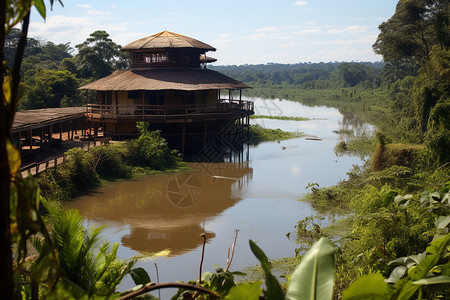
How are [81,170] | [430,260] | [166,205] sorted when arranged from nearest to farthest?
[430,260]
[166,205]
[81,170]

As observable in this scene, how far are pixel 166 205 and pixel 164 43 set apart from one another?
14.1 m

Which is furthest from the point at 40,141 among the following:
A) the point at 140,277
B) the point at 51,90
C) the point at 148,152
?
the point at 140,277

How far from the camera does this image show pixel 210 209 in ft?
59.1

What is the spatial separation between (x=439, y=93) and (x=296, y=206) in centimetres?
753

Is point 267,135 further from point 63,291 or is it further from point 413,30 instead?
point 63,291

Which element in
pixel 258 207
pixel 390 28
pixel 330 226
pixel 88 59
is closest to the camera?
pixel 330 226

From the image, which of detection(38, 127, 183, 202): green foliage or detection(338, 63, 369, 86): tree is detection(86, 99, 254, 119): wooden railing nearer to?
detection(38, 127, 183, 202): green foliage

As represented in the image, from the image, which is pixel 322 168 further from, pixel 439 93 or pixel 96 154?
pixel 96 154

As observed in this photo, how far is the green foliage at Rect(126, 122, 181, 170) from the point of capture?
23812 mm

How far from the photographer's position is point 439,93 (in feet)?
65.8

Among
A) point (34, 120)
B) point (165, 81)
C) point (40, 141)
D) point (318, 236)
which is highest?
point (165, 81)

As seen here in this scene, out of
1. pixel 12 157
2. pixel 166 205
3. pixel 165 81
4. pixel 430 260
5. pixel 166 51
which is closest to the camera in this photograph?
pixel 12 157

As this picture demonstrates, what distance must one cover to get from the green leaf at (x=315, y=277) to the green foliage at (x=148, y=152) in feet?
69.3

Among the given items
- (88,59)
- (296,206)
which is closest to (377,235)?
(296,206)
